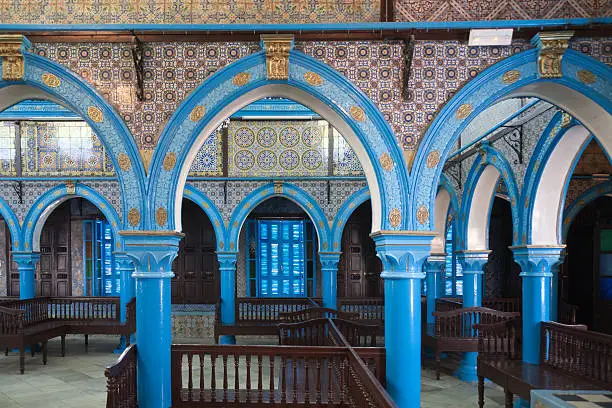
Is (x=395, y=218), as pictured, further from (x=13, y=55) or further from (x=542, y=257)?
(x=13, y=55)

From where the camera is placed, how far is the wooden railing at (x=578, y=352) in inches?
267

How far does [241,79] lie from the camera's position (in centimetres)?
651

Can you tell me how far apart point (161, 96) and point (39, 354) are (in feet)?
28.6

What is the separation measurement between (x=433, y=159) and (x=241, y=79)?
229 centimetres

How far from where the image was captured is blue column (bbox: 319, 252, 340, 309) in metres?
13.0

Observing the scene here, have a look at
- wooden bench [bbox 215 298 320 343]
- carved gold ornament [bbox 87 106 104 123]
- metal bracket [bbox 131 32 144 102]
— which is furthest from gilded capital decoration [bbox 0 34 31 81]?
wooden bench [bbox 215 298 320 343]

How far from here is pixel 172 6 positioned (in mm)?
6430

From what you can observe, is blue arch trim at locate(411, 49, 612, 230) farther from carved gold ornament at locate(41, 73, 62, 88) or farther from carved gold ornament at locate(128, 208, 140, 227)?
carved gold ornament at locate(41, 73, 62, 88)

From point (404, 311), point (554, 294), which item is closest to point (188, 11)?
point (404, 311)

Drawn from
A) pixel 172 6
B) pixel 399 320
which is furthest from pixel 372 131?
pixel 172 6

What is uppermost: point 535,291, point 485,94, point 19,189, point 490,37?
point 490,37

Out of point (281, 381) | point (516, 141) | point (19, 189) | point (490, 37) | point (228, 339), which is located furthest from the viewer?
point (19, 189)

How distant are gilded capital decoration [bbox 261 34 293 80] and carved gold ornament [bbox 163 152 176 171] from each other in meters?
1.37

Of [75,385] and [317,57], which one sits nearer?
[317,57]
